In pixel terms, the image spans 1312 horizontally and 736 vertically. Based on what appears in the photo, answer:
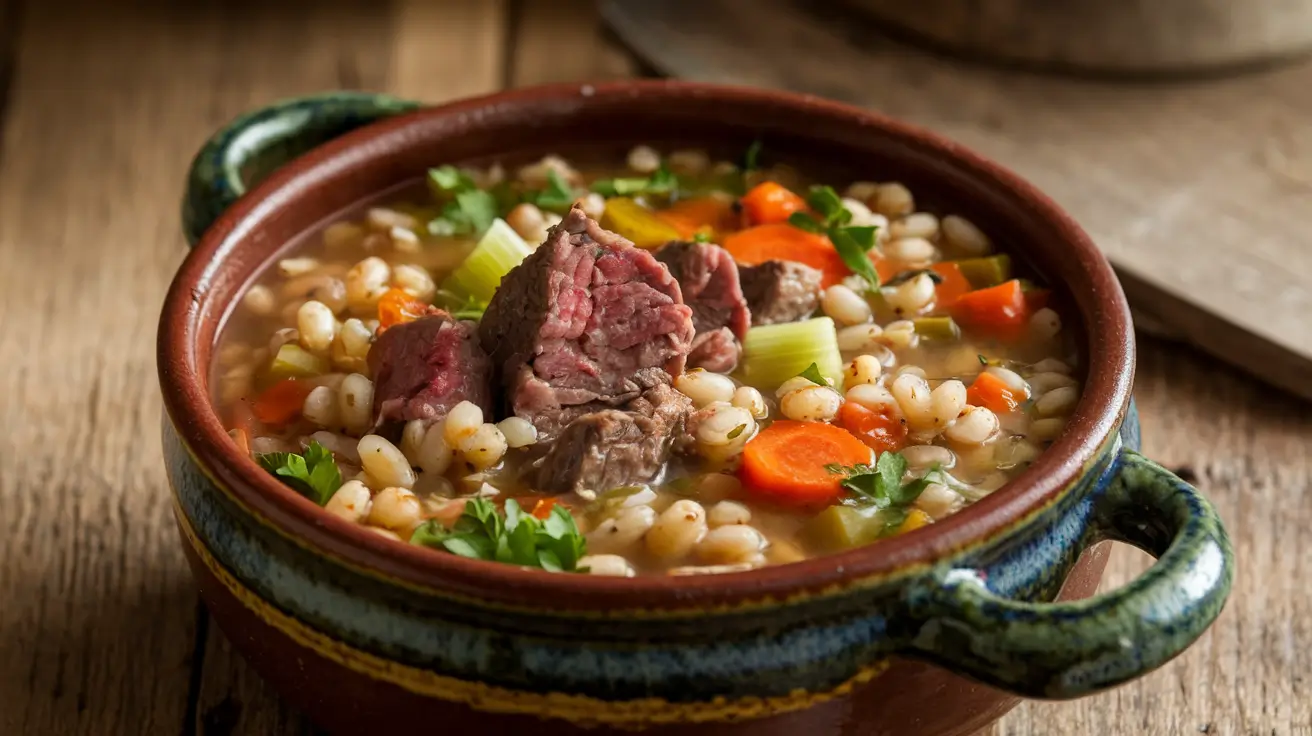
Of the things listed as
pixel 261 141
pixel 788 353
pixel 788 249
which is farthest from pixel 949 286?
pixel 261 141

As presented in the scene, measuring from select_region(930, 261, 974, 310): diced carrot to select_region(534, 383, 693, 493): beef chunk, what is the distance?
762 millimetres

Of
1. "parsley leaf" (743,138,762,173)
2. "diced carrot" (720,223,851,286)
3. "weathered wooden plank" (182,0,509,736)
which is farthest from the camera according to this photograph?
"weathered wooden plank" (182,0,509,736)

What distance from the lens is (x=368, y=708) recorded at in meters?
2.51

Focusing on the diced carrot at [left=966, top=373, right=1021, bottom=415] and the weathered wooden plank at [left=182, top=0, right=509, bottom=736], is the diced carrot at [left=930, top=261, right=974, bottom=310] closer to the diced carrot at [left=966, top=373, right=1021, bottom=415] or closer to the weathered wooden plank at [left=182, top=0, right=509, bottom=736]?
A: the diced carrot at [left=966, top=373, right=1021, bottom=415]

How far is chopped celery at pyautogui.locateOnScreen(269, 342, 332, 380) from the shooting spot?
3045mm

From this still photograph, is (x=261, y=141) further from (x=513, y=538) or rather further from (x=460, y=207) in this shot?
(x=513, y=538)

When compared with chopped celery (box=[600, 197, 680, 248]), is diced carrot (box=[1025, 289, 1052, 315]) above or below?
above

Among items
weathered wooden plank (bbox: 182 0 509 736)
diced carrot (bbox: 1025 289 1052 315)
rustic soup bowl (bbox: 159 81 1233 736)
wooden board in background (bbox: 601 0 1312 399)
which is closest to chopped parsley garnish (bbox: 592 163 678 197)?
diced carrot (bbox: 1025 289 1052 315)

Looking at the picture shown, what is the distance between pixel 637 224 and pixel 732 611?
141cm

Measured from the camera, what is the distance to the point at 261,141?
11.7 ft

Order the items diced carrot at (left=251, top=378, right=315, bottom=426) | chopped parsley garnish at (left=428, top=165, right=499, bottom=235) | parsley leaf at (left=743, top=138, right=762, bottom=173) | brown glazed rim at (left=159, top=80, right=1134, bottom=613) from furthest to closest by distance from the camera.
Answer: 1. parsley leaf at (left=743, top=138, right=762, bottom=173)
2. chopped parsley garnish at (left=428, top=165, right=499, bottom=235)
3. diced carrot at (left=251, top=378, right=315, bottom=426)
4. brown glazed rim at (left=159, top=80, right=1134, bottom=613)

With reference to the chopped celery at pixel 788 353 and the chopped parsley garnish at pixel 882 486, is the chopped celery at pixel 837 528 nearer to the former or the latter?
the chopped parsley garnish at pixel 882 486

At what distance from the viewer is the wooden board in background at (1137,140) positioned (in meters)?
4.18

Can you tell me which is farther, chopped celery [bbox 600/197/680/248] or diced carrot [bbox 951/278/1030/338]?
chopped celery [bbox 600/197/680/248]
